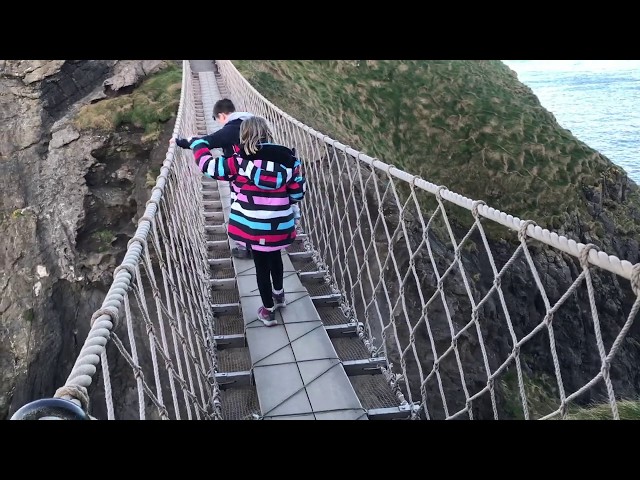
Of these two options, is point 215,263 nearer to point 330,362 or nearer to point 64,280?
point 330,362

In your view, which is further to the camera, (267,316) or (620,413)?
(267,316)

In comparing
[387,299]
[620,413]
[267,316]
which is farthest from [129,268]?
[620,413]

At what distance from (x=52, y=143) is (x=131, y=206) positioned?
214 cm

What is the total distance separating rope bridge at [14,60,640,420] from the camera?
62.3 inches

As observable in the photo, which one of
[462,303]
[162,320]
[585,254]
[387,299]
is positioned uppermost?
[585,254]

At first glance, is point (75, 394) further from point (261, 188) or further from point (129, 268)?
point (261, 188)

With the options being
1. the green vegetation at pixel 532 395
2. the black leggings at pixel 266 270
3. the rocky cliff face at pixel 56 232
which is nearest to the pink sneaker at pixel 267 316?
the black leggings at pixel 266 270

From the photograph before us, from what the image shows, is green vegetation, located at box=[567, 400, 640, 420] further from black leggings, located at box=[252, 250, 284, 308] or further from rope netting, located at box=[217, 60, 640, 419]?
rope netting, located at box=[217, 60, 640, 419]

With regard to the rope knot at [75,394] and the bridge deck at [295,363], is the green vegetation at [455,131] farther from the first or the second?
the rope knot at [75,394]

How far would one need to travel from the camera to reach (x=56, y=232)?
21.8 feet

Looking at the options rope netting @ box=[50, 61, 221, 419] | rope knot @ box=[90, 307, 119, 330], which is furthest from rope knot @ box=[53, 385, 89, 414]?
rope knot @ box=[90, 307, 119, 330]

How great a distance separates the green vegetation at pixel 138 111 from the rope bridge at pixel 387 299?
51 cm

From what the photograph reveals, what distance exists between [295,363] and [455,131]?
1029cm

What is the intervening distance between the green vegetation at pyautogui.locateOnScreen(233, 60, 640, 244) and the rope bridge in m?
1.24
